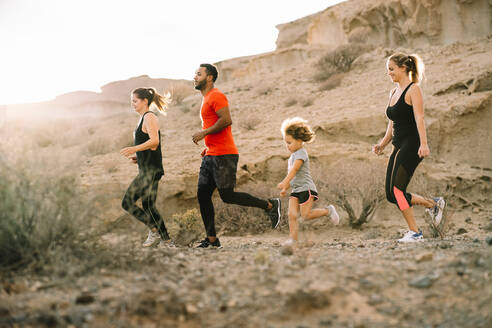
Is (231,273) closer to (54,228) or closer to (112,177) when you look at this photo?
(54,228)

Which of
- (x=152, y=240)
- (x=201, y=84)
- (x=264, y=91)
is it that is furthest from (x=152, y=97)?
(x=264, y=91)

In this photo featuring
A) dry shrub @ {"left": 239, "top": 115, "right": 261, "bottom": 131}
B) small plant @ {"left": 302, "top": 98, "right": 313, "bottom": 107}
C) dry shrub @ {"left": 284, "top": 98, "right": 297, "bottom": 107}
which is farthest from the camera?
dry shrub @ {"left": 284, "top": 98, "right": 297, "bottom": 107}

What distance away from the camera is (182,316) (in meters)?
2.18

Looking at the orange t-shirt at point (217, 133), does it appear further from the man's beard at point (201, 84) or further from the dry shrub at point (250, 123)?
the dry shrub at point (250, 123)

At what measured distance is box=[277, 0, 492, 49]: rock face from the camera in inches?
966

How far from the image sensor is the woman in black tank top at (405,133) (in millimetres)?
4402

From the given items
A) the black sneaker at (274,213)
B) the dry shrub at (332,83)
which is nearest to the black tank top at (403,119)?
the black sneaker at (274,213)

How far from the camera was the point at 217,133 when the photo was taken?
470 centimetres

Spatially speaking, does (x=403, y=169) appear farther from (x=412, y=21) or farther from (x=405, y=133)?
(x=412, y=21)

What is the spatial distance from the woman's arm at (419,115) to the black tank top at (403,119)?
0.32 feet

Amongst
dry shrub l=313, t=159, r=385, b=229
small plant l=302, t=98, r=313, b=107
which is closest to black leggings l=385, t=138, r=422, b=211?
dry shrub l=313, t=159, r=385, b=229

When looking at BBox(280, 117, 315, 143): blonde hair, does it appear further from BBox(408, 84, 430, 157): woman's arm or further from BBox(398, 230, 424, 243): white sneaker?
BBox(398, 230, 424, 243): white sneaker

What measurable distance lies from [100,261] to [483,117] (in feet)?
34.9

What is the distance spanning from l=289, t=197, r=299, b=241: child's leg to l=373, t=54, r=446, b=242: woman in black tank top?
103 cm
